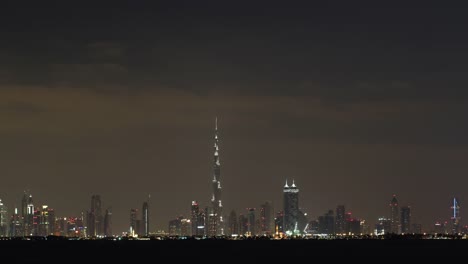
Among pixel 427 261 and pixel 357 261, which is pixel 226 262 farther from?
pixel 427 261

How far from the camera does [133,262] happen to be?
190750 mm

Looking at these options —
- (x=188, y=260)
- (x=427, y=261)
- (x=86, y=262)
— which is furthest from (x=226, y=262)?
(x=427, y=261)

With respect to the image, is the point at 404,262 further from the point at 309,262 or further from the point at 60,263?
the point at 60,263

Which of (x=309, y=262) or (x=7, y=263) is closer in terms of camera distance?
(x=7, y=263)

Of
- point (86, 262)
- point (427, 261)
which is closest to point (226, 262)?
point (86, 262)

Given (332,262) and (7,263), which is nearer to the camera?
(7,263)


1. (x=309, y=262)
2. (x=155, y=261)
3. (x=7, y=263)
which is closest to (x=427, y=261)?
(x=309, y=262)

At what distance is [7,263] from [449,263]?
262 feet

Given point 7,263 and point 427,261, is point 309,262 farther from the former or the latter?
point 7,263

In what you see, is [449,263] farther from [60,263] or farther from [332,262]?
[60,263]

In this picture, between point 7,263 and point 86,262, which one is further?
point 86,262

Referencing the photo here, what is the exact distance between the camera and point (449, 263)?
191375 mm

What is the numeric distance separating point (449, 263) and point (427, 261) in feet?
28.0

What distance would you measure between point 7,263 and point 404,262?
2840 inches
